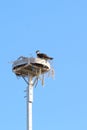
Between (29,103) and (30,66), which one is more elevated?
(30,66)

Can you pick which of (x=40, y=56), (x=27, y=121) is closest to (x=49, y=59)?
(x=40, y=56)

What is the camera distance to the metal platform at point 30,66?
156250 millimetres

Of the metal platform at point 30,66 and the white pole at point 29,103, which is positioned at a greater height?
the metal platform at point 30,66

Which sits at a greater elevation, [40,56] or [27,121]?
[40,56]

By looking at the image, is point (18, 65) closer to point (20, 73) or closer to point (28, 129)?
point (20, 73)

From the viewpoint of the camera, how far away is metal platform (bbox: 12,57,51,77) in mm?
156250

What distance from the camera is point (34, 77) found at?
160m

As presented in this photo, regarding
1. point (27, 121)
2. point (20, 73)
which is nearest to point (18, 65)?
point (20, 73)

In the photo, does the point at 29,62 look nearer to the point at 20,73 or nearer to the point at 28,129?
the point at 20,73

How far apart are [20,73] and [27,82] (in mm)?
3025

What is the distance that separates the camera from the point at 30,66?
15712 centimetres

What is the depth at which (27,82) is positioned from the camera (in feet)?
526

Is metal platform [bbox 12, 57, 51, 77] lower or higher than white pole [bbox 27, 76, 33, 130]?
higher

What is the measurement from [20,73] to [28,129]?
42.5 feet
